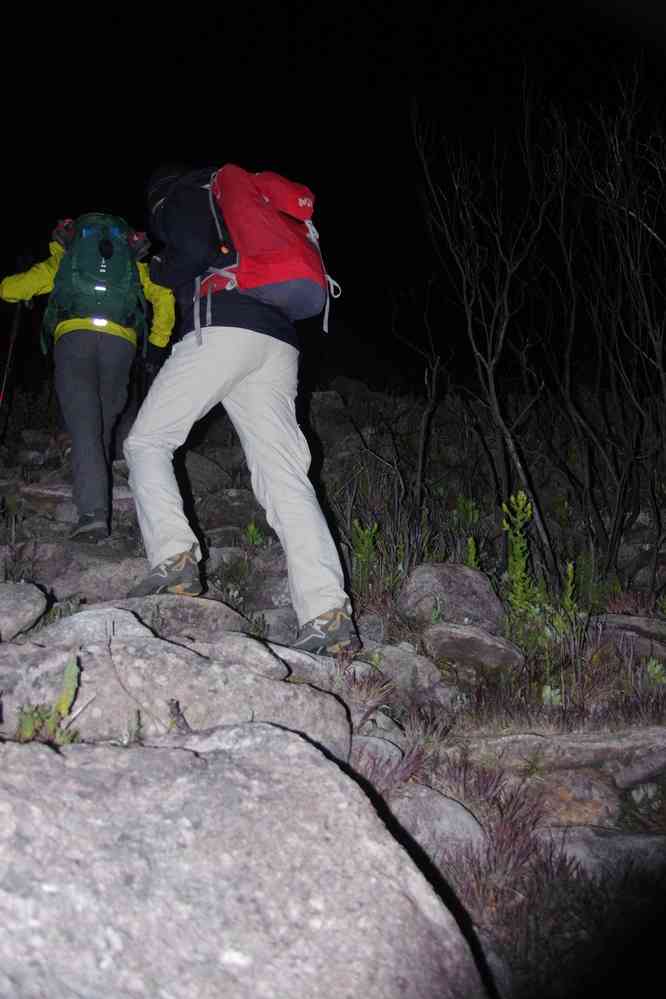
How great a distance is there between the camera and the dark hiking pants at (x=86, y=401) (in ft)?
13.9

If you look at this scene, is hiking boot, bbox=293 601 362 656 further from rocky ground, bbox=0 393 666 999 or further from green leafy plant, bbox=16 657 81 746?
green leafy plant, bbox=16 657 81 746

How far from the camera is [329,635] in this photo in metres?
3.17

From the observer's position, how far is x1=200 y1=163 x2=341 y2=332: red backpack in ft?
10.5

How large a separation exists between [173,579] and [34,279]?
2200mm

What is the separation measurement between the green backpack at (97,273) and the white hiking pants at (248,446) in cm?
107

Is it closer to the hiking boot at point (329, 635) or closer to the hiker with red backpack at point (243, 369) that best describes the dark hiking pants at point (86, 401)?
the hiker with red backpack at point (243, 369)

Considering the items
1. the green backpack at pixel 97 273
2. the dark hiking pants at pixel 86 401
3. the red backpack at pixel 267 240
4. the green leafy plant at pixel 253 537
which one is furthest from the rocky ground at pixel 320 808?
the green backpack at pixel 97 273

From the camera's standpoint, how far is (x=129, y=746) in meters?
2.06

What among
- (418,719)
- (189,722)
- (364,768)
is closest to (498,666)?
(418,719)

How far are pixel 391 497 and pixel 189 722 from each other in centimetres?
346

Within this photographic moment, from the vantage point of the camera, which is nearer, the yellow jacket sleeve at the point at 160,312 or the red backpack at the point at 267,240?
the red backpack at the point at 267,240

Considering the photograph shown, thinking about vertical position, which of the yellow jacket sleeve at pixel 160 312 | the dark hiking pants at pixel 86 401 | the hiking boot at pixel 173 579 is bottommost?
the hiking boot at pixel 173 579

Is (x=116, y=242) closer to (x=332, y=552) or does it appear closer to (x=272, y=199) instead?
(x=272, y=199)

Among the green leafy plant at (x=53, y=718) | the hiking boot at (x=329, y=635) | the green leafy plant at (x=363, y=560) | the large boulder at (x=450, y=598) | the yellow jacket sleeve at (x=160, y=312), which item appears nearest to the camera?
the green leafy plant at (x=53, y=718)
